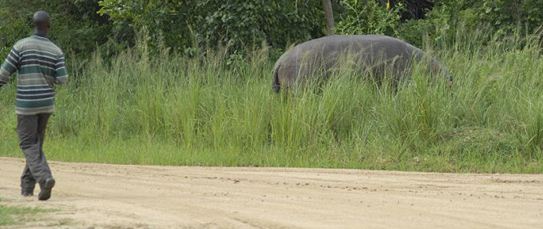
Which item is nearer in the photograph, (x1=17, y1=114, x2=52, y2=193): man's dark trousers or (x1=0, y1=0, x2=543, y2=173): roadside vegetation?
(x1=17, y1=114, x2=52, y2=193): man's dark trousers

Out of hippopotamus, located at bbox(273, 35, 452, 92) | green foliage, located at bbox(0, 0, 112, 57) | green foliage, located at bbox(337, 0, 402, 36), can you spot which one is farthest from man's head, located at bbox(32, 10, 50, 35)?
green foliage, located at bbox(0, 0, 112, 57)

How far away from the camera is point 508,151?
42.8ft

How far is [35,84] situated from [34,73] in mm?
102

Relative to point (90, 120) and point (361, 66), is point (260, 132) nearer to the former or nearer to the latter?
point (361, 66)

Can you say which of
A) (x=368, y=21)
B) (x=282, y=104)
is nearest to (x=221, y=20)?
(x=368, y=21)

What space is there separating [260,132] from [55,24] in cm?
1147

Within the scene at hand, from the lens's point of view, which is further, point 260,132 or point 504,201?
point 260,132

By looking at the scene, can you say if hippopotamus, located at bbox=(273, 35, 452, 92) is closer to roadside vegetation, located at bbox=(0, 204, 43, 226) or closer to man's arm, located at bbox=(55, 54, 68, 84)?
man's arm, located at bbox=(55, 54, 68, 84)

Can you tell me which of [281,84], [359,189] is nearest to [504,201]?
[359,189]

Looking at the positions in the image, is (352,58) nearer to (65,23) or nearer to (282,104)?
(282,104)

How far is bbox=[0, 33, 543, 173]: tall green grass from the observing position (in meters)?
13.2

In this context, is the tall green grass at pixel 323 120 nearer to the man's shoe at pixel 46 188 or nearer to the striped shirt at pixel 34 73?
the striped shirt at pixel 34 73

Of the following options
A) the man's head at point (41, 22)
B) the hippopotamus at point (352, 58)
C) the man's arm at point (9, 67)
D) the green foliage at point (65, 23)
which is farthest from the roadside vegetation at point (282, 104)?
the man's arm at point (9, 67)

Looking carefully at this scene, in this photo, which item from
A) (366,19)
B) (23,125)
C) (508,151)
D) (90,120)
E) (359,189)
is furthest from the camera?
(366,19)
